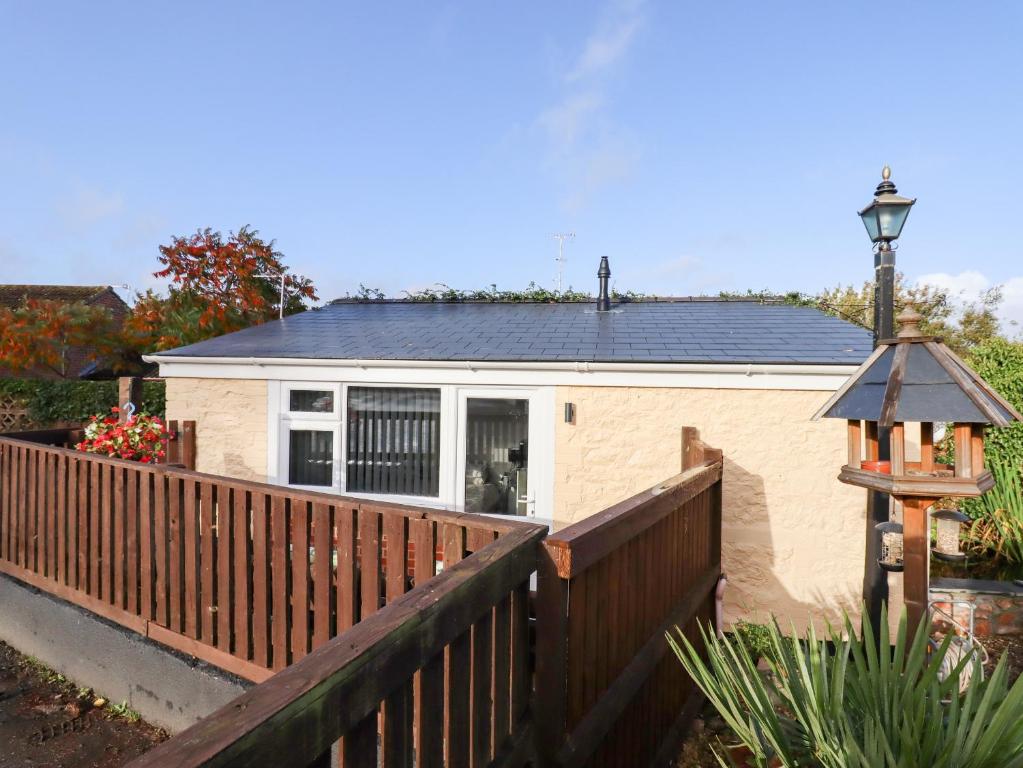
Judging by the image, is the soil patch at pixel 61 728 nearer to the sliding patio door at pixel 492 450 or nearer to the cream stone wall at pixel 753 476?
the sliding patio door at pixel 492 450

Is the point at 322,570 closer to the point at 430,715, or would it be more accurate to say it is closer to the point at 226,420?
the point at 430,715

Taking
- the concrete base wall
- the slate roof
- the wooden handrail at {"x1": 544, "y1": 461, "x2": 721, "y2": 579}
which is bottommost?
the concrete base wall

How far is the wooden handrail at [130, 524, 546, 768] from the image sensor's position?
857 millimetres

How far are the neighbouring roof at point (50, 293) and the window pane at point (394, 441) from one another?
25890 millimetres

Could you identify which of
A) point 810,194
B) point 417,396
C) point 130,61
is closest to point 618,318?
point 417,396

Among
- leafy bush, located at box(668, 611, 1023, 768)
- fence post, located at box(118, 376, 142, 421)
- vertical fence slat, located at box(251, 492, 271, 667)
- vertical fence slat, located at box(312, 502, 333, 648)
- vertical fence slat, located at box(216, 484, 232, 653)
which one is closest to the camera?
leafy bush, located at box(668, 611, 1023, 768)

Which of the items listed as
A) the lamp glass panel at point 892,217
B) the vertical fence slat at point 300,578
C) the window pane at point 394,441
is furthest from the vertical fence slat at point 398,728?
the window pane at point 394,441

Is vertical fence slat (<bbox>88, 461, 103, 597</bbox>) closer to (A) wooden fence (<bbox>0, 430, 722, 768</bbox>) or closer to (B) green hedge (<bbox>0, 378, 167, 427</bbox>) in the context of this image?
(A) wooden fence (<bbox>0, 430, 722, 768</bbox>)

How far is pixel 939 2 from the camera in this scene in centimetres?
723

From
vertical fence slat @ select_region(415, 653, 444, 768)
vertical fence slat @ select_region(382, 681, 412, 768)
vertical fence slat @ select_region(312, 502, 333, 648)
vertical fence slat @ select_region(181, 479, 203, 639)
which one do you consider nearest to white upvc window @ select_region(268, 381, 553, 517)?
vertical fence slat @ select_region(181, 479, 203, 639)

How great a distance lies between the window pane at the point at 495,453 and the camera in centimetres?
638

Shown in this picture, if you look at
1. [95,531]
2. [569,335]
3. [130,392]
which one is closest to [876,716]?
[95,531]

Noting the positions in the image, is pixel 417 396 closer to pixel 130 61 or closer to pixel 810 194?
pixel 130 61

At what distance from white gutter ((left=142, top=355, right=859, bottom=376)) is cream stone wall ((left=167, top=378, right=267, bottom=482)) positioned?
334 mm
